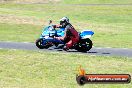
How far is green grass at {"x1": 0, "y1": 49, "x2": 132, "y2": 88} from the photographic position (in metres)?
14.3

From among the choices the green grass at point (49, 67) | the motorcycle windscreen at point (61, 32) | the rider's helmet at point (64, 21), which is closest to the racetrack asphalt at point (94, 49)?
the motorcycle windscreen at point (61, 32)

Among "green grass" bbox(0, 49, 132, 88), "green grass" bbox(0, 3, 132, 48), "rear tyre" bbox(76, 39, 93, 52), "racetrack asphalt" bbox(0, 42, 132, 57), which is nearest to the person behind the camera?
"green grass" bbox(0, 49, 132, 88)

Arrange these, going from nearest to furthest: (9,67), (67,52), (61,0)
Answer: (9,67) < (67,52) < (61,0)

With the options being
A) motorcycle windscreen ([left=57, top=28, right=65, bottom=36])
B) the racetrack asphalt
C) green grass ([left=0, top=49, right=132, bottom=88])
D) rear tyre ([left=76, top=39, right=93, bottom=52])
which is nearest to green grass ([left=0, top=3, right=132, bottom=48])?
the racetrack asphalt

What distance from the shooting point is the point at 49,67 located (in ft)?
56.4

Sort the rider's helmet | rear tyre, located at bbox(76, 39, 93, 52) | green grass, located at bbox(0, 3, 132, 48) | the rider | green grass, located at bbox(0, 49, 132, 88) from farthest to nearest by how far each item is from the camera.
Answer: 1. green grass, located at bbox(0, 3, 132, 48)
2. rear tyre, located at bbox(76, 39, 93, 52)
3. the rider
4. the rider's helmet
5. green grass, located at bbox(0, 49, 132, 88)

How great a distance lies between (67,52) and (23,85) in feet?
27.3

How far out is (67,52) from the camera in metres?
22.1

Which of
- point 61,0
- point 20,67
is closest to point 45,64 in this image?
point 20,67

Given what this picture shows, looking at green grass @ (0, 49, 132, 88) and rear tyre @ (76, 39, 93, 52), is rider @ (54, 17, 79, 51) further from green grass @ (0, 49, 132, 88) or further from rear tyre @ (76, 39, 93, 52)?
green grass @ (0, 49, 132, 88)

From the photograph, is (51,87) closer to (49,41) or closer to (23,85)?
(23,85)

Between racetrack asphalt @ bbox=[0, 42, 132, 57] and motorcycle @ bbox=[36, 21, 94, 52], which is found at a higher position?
motorcycle @ bbox=[36, 21, 94, 52]

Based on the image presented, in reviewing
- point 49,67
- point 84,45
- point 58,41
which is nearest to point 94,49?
point 84,45

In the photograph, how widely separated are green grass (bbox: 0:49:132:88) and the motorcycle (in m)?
1.65
